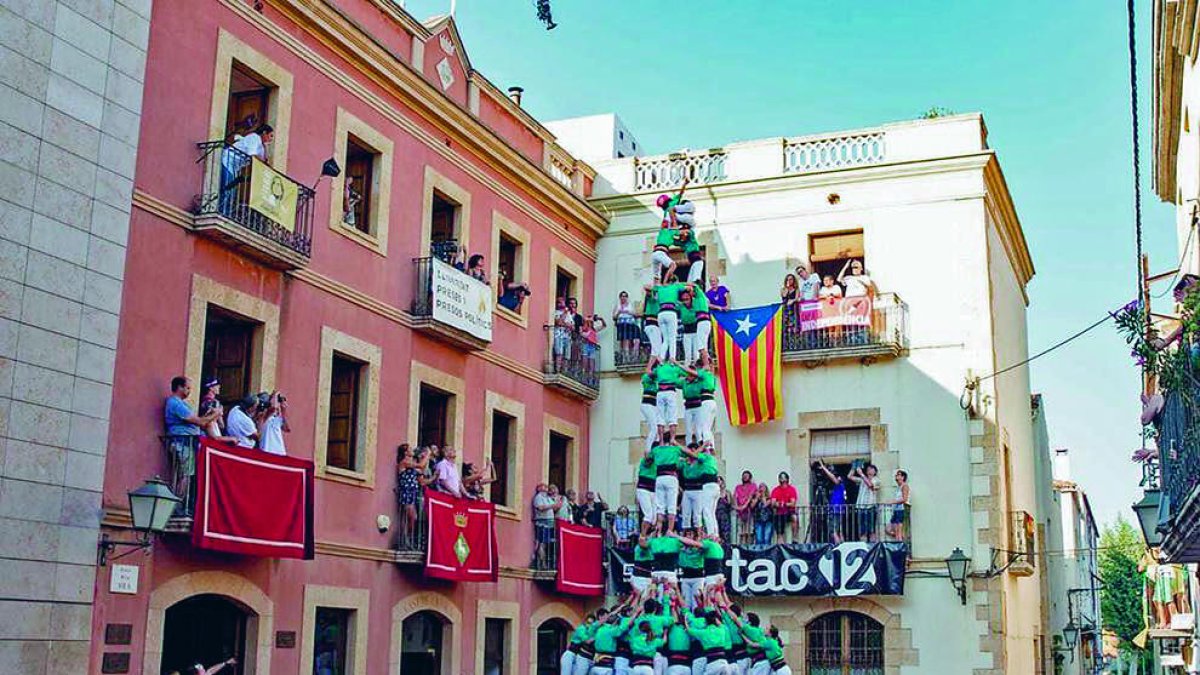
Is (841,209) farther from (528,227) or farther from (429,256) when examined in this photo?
(429,256)

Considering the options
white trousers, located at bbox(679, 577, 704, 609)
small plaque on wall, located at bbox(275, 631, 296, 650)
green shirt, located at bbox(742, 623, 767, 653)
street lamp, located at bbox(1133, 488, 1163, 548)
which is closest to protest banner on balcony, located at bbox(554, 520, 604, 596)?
small plaque on wall, located at bbox(275, 631, 296, 650)

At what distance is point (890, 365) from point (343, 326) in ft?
31.0

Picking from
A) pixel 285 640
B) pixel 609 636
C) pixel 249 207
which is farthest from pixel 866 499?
pixel 249 207

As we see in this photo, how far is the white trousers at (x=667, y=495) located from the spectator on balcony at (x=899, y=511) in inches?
299

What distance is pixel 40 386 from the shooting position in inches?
479

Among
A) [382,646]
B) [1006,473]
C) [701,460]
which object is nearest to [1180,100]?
[701,460]

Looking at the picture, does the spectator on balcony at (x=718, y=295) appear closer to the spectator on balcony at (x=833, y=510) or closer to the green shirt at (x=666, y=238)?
the spectator on balcony at (x=833, y=510)

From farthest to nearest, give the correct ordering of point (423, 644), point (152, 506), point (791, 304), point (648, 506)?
point (791, 304) < point (423, 644) < point (648, 506) < point (152, 506)

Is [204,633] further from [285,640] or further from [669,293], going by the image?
[669,293]

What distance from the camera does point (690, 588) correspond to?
14.3 m

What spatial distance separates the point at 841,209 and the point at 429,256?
7.69 m

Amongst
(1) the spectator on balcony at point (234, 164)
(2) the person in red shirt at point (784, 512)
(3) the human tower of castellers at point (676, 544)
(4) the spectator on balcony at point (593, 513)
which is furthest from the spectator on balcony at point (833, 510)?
(1) the spectator on balcony at point (234, 164)

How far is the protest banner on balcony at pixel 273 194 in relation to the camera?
1505 centimetres

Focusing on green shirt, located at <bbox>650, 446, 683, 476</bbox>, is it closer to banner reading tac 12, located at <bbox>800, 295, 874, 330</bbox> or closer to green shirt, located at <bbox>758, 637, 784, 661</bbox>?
green shirt, located at <bbox>758, 637, 784, 661</bbox>
